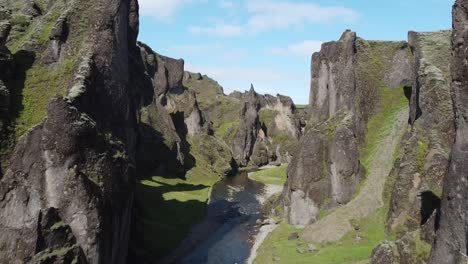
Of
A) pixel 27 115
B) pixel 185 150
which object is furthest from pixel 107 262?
pixel 185 150

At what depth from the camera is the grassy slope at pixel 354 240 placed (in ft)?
157

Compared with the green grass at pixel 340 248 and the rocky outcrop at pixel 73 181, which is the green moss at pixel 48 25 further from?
the green grass at pixel 340 248

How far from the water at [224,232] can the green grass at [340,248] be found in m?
4.95

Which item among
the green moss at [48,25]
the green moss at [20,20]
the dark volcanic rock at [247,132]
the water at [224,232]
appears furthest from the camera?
the dark volcanic rock at [247,132]

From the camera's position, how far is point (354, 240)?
51469mm

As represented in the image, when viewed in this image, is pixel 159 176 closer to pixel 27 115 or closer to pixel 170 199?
pixel 170 199

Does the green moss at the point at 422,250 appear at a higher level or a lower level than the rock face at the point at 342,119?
lower

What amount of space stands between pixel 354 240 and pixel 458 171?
2622 centimetres

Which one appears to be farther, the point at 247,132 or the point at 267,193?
the point at 247,132

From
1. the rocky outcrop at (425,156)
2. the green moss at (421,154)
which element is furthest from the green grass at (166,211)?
the green moss at (421,154)

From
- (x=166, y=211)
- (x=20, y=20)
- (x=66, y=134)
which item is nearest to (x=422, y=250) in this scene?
(x=66, y=134)

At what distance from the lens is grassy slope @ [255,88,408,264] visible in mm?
47800

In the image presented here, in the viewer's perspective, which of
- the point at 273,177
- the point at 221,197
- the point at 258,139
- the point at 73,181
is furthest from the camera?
the point at 258,139

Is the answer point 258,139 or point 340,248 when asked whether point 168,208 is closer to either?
point 340,248
